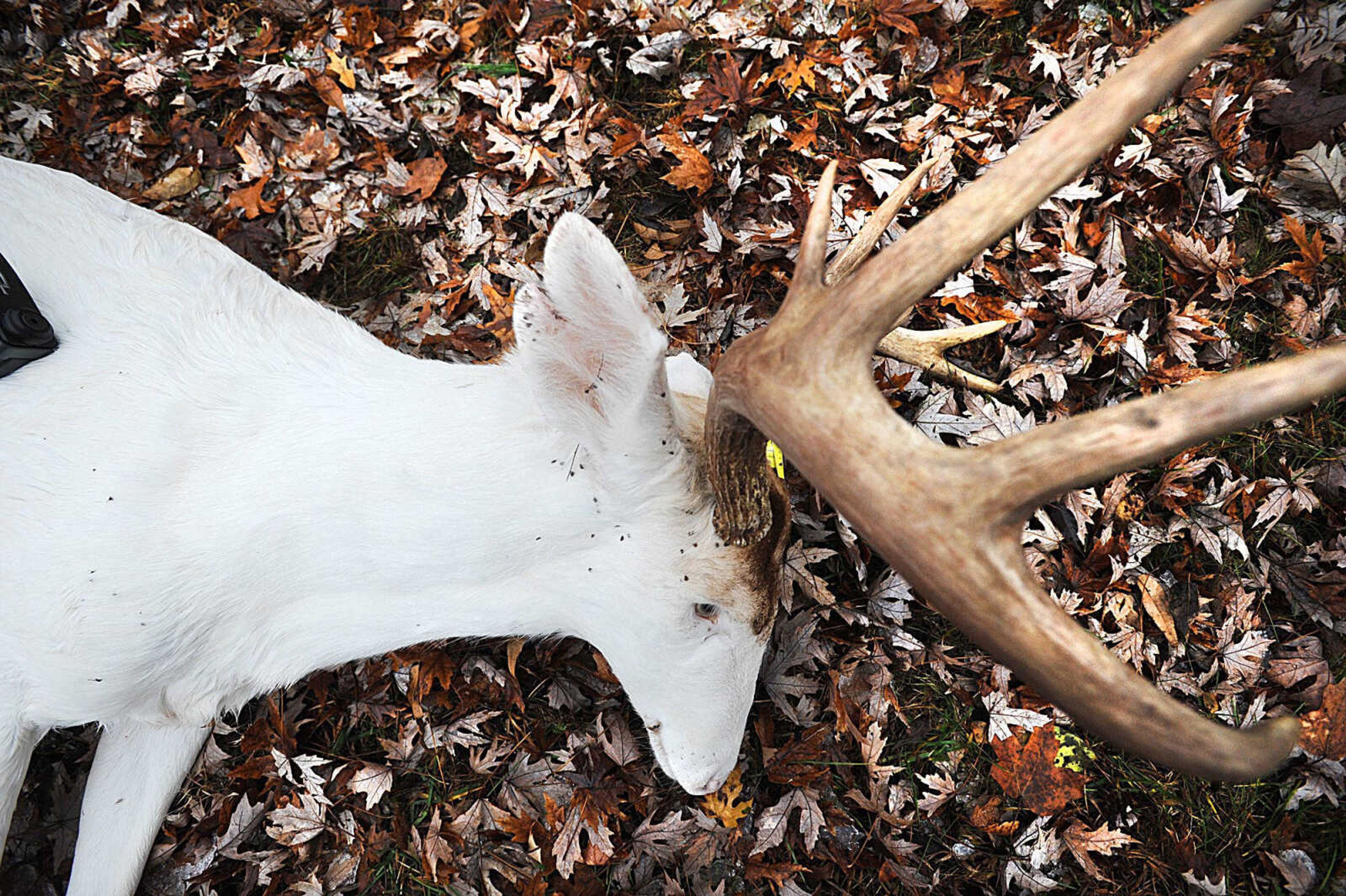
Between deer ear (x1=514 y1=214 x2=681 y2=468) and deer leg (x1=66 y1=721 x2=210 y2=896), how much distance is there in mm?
2304

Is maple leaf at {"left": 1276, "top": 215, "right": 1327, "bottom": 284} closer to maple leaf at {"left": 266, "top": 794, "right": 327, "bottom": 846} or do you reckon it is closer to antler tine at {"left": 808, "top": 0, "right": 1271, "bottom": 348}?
antler tine at {"left": 808, "top": 0, "right": 1271, "bottom": 348}

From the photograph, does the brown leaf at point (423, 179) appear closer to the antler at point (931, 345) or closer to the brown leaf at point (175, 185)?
the brown leaf at point (175, 185)

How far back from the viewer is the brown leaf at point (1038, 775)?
11.4 feet

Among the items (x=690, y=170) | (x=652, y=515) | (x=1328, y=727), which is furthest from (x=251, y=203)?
(x=1328, y=727)

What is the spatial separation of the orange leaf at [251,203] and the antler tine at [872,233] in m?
3.25

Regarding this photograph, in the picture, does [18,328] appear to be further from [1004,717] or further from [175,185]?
[1004,717]

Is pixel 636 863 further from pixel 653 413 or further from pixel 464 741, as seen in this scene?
A: pixel 653 413

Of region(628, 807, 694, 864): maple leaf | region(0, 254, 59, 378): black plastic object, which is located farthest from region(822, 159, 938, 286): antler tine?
region(0, 254, 59, 378): black plastic object

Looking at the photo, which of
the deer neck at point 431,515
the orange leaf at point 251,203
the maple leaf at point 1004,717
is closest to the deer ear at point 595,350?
the deer neck at point 431,515

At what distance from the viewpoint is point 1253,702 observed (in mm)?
3486

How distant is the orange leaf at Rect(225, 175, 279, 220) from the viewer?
434 centimetres

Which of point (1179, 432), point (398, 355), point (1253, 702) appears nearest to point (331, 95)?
point (398, 355)

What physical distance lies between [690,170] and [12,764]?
366cm

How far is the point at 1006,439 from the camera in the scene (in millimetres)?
1533
